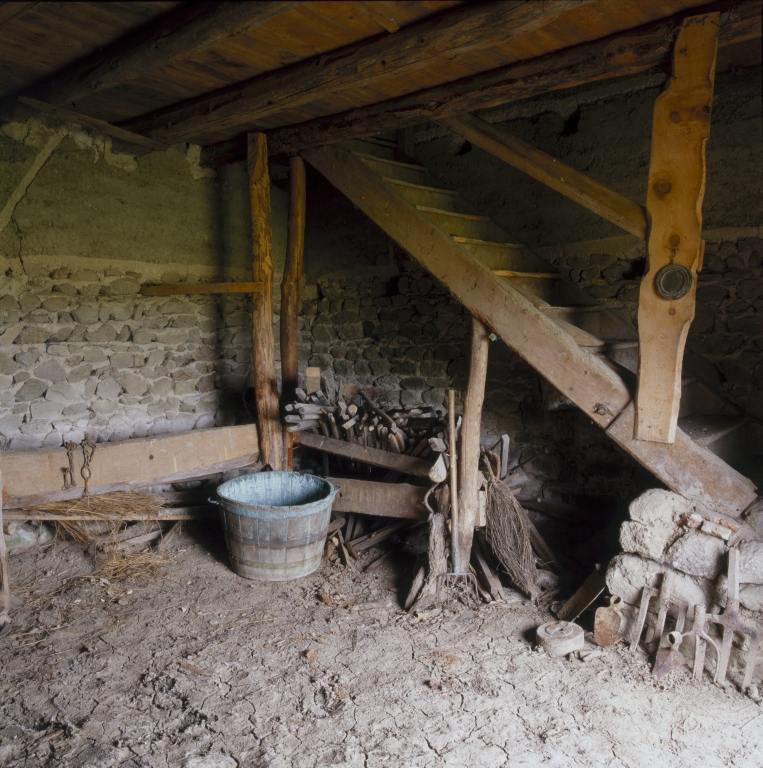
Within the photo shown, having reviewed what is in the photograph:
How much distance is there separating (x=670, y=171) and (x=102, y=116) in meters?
3.78

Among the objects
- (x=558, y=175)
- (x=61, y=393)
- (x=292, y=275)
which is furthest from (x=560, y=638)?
(x=61, y=393)

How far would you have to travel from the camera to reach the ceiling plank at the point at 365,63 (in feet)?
8.48

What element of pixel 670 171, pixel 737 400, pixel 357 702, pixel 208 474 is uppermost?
pixel 670 171

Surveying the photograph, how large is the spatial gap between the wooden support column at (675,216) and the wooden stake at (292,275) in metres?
2.74

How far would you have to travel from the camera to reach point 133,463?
4.39 metres

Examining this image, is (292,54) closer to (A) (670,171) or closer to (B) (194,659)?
(A) (670,171)

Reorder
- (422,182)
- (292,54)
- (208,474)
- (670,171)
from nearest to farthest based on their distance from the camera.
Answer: (670,171) < (292,54) < (208,474) < (422,182)

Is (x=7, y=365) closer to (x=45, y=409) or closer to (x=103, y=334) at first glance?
(x=45, y=409)

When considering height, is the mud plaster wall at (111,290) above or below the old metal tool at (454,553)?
above

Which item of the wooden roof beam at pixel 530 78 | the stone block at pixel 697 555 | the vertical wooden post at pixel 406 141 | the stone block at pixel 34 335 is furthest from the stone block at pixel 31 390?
the stone block at pixel 697 555

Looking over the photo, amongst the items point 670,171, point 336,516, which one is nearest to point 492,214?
point 670,171

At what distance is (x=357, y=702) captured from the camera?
2871 mm

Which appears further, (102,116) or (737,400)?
(102,116)

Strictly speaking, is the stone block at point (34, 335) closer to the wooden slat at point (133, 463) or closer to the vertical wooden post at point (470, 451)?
the wooden slat at point (133, 463)
